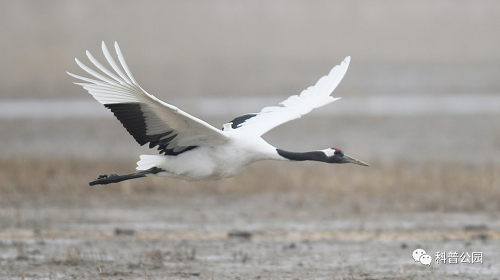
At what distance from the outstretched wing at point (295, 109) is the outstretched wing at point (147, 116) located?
3.19ft

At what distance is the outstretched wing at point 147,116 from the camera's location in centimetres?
851

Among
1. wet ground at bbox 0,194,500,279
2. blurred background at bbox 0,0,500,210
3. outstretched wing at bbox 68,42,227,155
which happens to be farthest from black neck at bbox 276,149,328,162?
blurred background at bbox 0,0,500,210

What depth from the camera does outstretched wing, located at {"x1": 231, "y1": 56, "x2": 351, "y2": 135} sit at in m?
Result: 10.5

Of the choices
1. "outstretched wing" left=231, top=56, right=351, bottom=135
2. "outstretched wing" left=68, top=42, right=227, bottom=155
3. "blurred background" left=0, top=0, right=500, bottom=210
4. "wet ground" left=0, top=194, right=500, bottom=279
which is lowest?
"wet ground" left=0, top=194, right=500, bottom=279

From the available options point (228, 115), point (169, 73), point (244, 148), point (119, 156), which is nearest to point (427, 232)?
point (244, 148)

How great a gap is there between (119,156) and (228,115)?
5232mm

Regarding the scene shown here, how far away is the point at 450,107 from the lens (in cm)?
2303

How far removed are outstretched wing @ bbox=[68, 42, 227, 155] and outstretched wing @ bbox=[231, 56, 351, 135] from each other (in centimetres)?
97

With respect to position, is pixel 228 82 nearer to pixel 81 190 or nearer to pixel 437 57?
pixel 437 57

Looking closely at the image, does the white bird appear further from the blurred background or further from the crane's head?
the blurred background

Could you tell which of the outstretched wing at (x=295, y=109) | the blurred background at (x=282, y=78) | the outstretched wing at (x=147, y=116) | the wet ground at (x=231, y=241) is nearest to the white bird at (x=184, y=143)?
the outstretched wing at (x=147, y=116)

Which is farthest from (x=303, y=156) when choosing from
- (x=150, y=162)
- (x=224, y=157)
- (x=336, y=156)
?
(x=150, y=162)

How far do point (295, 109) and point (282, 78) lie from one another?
17516 mm

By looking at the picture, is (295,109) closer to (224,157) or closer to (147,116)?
(224,157)
